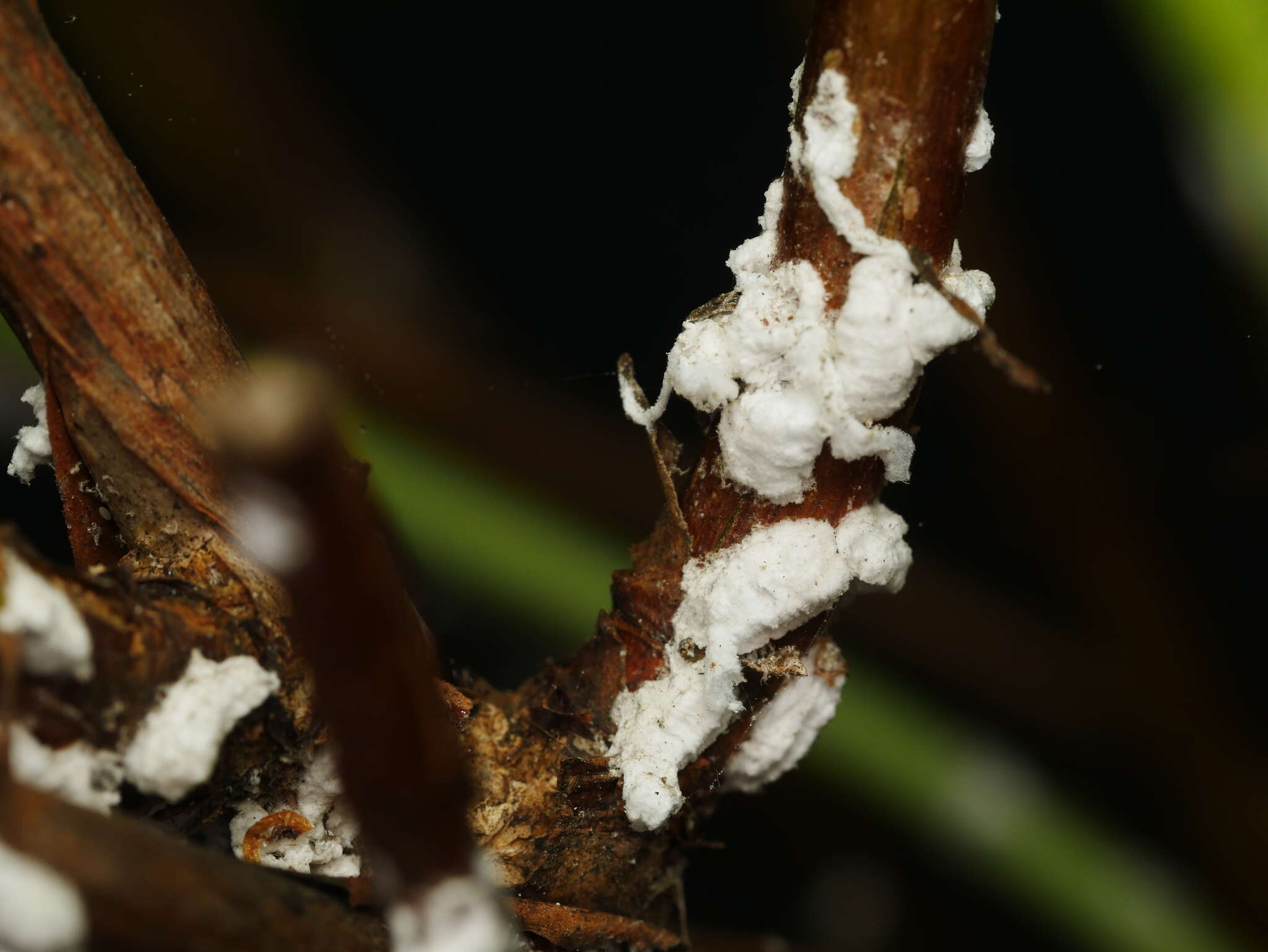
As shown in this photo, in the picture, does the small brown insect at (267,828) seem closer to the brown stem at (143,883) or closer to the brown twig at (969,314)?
the brown stem at (143,883)

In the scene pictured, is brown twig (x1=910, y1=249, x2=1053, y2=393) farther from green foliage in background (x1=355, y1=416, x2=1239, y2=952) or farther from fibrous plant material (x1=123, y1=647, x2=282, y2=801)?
green foliage in background (x1=355, y1=416, x2=1239, y2=952)

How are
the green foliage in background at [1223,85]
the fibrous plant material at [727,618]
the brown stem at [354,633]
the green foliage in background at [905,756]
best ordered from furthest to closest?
the green foliage in background at [905,756] < the green foliage in background at [1223,85] < the fibrous plant material at [727,618] < the brown stem at [354,633]

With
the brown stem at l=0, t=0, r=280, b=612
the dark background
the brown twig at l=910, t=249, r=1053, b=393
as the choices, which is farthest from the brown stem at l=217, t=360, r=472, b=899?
the dark background

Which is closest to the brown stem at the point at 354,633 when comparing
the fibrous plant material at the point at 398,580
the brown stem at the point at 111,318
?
the fibrous plant material at the point at 398,580

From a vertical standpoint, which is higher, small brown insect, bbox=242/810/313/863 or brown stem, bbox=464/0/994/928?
brown stem, bbox=464/0/994/928

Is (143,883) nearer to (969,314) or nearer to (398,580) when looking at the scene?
(398,580)

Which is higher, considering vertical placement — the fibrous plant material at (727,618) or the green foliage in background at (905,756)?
the green foliage in background at (905,756)
